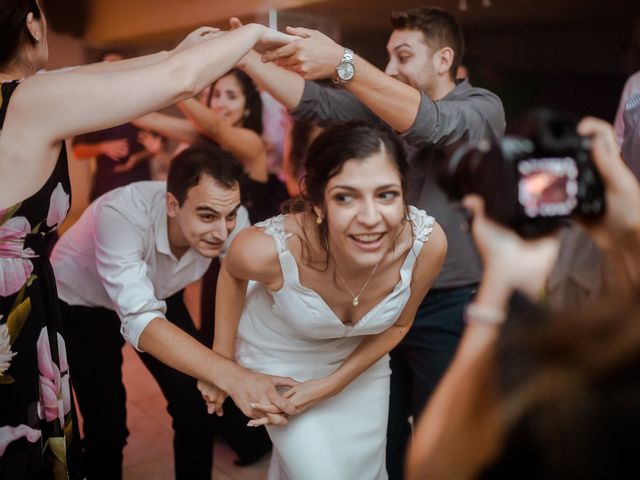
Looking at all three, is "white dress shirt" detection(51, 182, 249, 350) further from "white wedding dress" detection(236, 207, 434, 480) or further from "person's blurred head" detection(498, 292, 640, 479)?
"person's blurred head" detection(498, 292, 640, 479)

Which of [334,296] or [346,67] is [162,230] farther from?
[346,67]

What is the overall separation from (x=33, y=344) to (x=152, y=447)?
109 centimetres

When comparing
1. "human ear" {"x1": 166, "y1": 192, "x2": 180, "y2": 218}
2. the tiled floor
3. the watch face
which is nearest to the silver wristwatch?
the watch face

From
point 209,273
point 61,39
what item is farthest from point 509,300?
point 61,39

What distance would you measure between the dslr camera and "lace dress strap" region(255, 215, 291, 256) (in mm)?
697

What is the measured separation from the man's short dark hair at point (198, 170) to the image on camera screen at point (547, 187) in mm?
1011

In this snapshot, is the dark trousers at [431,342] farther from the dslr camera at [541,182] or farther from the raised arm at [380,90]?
the dslr camera at [541,182]

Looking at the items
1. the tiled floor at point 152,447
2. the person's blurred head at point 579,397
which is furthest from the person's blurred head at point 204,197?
the person's blurred head at point 579,397

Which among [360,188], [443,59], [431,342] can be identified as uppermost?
[443,59]

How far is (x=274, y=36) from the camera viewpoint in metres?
1.37

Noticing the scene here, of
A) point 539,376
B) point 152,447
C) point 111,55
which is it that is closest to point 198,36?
point 111,55

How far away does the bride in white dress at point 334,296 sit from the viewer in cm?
133

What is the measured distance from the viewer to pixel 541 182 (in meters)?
0.77

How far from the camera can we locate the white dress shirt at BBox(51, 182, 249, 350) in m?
1.59
